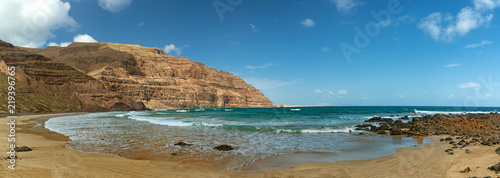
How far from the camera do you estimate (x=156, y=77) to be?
394 ft

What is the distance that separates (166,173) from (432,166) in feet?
27.6

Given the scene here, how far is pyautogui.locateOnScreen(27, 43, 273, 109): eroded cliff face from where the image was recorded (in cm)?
10131

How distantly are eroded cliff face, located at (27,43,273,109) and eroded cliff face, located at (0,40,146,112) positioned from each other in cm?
1976

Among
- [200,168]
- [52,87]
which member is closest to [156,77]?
[52,87]

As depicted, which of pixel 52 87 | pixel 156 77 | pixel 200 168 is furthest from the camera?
pixel 156 77

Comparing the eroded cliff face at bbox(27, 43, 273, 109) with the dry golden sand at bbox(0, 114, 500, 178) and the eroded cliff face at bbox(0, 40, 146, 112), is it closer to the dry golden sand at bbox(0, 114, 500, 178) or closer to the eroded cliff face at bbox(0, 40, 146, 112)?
the eroded cliff face at bbox(0, 40, 146, 112)

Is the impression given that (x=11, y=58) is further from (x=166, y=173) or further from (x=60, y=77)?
(x=166, y=173)

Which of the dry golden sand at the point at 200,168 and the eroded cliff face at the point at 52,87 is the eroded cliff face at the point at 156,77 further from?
the dry golden sand at the point at 200,168

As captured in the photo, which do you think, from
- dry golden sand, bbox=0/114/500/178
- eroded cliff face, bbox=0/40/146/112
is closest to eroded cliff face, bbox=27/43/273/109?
eroded cliff face, bbox=0/40/146/112

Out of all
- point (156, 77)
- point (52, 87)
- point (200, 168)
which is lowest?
point (200, 168)

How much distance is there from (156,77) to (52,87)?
197ft

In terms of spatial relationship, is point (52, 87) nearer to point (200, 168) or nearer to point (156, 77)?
point (156, 77)

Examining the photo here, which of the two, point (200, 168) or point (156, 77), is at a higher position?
point (156, 77)

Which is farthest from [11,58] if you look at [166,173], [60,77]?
[166,173]
